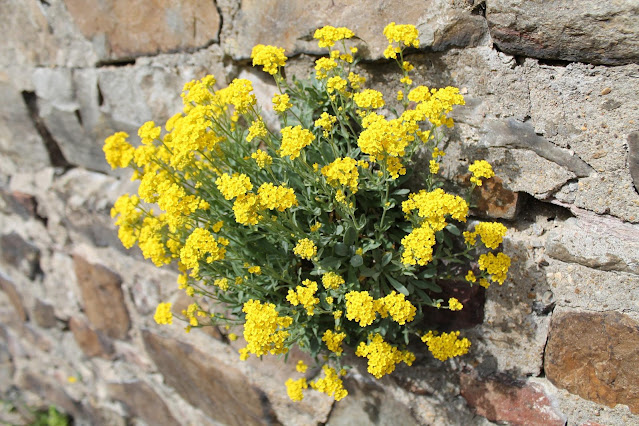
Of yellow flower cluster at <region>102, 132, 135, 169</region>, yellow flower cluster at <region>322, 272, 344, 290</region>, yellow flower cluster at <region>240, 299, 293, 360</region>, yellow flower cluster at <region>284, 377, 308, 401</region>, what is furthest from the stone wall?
yellow flower cluster at <region>240, 299, 293, 360</region>

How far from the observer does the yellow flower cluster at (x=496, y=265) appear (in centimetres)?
153

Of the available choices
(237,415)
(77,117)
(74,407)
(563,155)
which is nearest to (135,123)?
(77,117)

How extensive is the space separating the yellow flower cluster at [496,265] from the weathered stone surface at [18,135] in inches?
103

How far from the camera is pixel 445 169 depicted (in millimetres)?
1656

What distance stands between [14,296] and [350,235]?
128 inches

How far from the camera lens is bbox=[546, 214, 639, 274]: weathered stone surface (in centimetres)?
134

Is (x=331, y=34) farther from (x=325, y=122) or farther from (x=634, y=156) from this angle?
(x=634, y=156)

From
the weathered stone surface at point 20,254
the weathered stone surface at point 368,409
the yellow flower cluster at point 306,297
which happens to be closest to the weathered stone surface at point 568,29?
the yellow flower cluster at point 306,297

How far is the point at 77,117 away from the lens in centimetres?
265

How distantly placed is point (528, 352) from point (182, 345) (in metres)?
1.75

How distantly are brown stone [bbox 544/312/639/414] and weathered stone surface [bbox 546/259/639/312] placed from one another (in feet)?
0.10

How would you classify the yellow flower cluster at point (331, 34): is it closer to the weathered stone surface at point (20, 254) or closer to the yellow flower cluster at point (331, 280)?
the yellow flower cluster at point (331, 280)

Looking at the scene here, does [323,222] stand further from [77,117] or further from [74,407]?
[74,407]

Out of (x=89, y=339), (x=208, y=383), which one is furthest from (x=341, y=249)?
(x=89, y=339)
